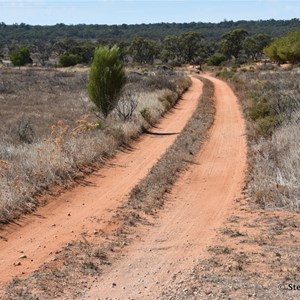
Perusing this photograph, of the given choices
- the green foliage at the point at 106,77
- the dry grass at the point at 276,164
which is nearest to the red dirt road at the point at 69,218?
the dry grass at the point at 276,164

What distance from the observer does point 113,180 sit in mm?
11445

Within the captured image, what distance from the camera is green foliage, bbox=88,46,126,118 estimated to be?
1853cm

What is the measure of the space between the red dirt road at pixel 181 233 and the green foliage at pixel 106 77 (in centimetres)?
559

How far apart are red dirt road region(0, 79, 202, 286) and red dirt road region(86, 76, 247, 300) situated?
3.35 feet

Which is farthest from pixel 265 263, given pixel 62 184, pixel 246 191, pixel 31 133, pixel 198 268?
pixel 31 133

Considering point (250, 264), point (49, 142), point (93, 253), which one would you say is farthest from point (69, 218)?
point (49, 142)

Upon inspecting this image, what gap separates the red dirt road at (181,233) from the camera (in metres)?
5.86

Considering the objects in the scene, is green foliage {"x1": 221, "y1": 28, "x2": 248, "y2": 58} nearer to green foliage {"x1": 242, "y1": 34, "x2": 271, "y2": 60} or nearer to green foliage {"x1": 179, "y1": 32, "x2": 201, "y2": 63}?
green foliage {"x1": 242, "y1": 34, "x2": 271, "y2": 60}

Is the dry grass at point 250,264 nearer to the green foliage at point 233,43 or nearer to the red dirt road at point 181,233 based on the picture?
the red dirt road at point 181,233

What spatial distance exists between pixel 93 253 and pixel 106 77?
40.9ft

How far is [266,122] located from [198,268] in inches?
413

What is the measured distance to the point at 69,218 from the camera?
28.5 feet

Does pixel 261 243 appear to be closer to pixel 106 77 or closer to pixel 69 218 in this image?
pixel 69 218

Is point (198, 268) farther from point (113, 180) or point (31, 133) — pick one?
point (31, 133)
